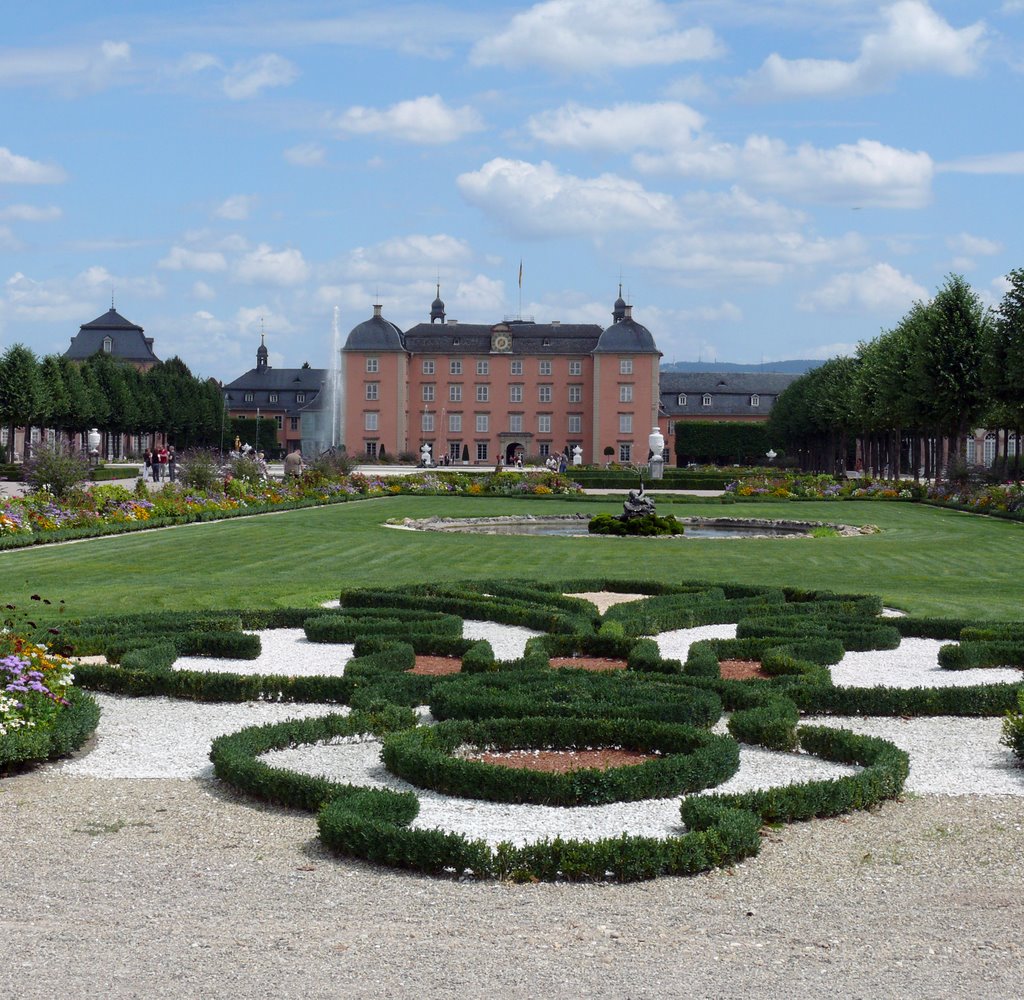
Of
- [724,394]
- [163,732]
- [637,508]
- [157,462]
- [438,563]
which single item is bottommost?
[163,732]

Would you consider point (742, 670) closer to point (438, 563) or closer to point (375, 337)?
point (438, 563)

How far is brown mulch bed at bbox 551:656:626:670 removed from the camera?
30.1 ft

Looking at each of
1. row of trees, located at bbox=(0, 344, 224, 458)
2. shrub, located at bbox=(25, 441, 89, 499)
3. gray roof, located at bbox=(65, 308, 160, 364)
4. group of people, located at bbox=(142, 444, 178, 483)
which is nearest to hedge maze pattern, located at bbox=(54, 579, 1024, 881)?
shrub, located at bbox=(25, 441, 89, 499)

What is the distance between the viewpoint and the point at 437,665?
917 cm

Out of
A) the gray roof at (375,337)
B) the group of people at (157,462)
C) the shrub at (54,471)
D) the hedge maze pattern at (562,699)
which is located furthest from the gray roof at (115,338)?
the hedge maze pattern at (562,699)

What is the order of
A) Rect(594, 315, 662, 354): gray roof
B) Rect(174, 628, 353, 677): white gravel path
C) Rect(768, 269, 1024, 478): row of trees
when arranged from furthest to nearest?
Rect(594, 315, 662, 354): gray roof < Rect(768, 269, 1024, 478): row of trees < Rect(174, 628, 353, 677): white gravel path

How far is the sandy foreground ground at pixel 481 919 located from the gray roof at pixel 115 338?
325ft

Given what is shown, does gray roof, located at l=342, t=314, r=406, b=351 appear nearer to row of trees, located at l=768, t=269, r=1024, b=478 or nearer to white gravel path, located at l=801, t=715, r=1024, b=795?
row of trees, located at l=768, t=269, r=1024, b=478

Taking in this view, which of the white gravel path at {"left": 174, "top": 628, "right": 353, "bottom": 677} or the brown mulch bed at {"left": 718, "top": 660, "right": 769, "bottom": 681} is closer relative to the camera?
the brown mulch bed at {"left": 718, "top": 660, "right": 769, "bottom": 681}

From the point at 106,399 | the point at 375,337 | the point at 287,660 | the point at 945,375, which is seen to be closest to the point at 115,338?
the point at 375,337

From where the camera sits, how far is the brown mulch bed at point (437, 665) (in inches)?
351

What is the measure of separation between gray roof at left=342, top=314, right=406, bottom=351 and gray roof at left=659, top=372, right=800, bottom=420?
93.7 ft

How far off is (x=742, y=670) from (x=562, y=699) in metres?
2.26

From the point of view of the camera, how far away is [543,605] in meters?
11.8
